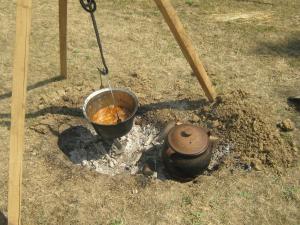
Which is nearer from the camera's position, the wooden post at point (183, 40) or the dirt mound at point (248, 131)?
the wooden post at point (183, 40)

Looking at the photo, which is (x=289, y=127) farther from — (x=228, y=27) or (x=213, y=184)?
(x=228, y=27)

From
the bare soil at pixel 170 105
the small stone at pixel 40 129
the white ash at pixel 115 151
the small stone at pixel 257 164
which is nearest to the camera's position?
the bare soil at pixel 170 105

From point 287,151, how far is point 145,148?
A: 2.07 m

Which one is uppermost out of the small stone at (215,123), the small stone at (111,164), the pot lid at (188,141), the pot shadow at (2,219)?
the pot lid at (188,141)

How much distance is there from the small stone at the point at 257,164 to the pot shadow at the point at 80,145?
84.5 inches

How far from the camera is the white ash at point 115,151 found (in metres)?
5.70

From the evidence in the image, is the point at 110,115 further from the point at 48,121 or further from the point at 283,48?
the point at 283,48

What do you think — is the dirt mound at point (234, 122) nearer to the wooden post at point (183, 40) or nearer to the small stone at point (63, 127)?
the small stone at point (63, 127)

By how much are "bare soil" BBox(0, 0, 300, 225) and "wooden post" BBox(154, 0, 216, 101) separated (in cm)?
38

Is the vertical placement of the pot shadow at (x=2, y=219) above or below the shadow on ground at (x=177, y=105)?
below

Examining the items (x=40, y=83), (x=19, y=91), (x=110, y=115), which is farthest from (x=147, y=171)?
(x=40, y=83)

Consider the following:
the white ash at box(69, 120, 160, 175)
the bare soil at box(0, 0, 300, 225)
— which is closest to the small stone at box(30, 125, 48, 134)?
the bare soil at box(0, 0, 300, 225)

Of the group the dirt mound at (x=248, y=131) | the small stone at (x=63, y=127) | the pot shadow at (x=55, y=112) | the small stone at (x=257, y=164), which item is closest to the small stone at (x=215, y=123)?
the dirt mound at (x=248, y=131)

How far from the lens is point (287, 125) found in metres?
5.80
